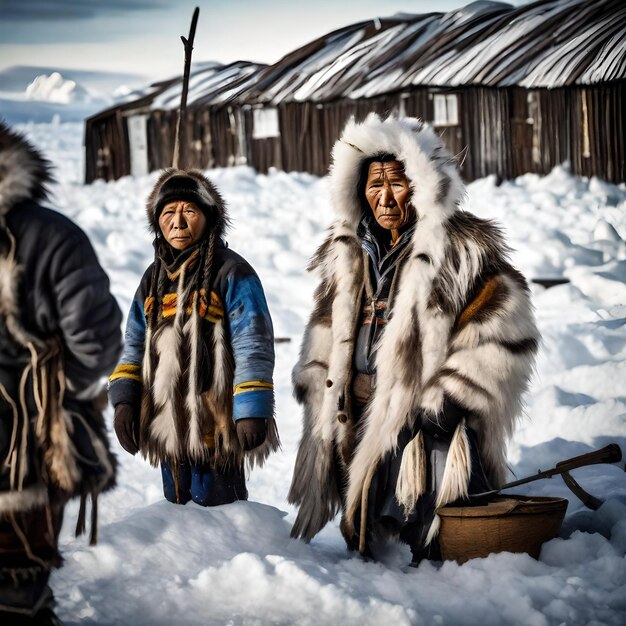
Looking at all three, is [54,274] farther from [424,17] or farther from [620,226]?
[424,17]

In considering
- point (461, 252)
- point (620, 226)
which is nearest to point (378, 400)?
point (461, 252)

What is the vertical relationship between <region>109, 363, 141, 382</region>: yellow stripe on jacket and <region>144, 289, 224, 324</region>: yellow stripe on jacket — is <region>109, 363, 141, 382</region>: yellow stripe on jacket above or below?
below

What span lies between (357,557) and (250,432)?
65 cm

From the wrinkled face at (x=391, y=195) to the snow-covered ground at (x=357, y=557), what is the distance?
417 millimetres

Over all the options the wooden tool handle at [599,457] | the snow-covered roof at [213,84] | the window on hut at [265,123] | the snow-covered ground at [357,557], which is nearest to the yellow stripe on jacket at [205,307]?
the snow-covered ground at [357,557]

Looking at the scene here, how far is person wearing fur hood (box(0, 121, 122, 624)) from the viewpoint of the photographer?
2590mm

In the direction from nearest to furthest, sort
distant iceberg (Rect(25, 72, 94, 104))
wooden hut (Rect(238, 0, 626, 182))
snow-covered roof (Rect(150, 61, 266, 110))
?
distant iceberg (Rect(25, 72, 94, 104)) < snow-covered roof (Rect(150, 61, 266, 110)) < wooden hut (Rect(238, 0, 626, 182))

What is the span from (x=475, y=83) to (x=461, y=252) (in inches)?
457

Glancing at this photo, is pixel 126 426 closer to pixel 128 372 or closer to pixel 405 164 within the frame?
pixel 128 372

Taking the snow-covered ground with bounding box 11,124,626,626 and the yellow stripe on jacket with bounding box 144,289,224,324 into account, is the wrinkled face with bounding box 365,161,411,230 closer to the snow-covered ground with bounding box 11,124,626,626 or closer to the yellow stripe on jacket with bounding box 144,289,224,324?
the snow-covered ground with bounding box 11,124,626,626

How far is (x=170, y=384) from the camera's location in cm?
350

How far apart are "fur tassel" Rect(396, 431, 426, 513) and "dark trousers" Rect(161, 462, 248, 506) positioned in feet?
2.10

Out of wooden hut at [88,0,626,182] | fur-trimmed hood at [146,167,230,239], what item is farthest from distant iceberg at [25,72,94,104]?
wooden hut at [88,0,626,182]

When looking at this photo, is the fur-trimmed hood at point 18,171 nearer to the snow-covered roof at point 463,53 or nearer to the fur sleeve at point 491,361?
the fur sleeve at point 491,361
